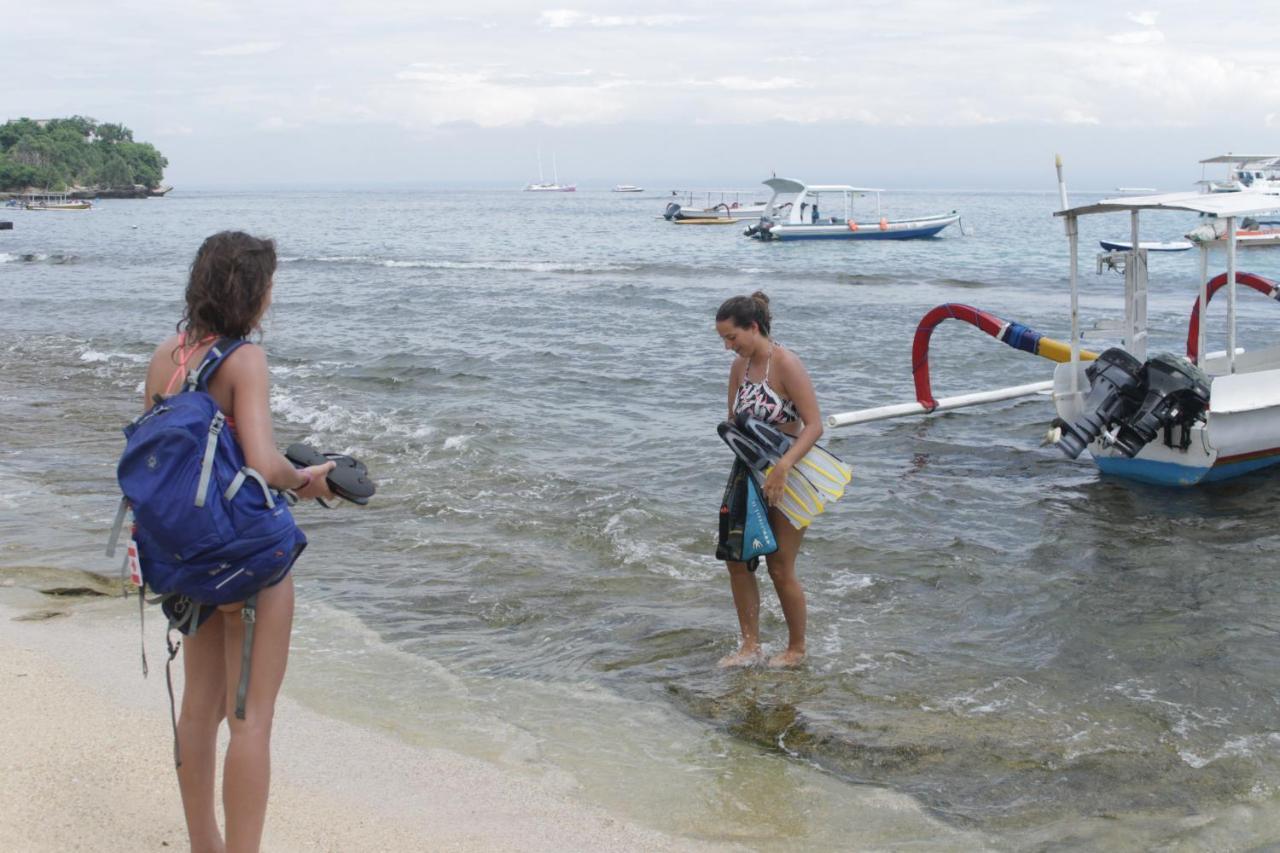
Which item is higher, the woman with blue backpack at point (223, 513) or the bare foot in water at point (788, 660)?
the woman with blue backpack at point (223, 513)

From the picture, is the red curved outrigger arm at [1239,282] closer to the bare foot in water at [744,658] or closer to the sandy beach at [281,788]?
the bare foot in water at [744,658]

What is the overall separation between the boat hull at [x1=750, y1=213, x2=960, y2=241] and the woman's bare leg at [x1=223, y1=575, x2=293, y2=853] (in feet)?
159

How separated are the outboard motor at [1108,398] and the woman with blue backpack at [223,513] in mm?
7753

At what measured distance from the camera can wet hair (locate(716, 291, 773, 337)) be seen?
18.4 ft

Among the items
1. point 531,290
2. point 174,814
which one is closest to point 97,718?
point 174,814

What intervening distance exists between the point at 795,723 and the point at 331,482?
2793 millimetres

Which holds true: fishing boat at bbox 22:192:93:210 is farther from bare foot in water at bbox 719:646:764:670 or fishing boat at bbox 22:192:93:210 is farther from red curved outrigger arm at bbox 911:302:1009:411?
bare foot in water at bbox 719:646:764:670

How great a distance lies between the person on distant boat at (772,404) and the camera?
222 inches

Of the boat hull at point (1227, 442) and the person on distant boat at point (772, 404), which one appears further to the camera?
the boat hull at point (1227, 442)

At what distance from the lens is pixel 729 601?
7.36m

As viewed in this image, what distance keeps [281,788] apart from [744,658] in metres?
2.61

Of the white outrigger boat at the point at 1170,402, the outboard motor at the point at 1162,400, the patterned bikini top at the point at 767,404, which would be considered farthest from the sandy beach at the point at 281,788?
the outboard motor at the point at 1162,400

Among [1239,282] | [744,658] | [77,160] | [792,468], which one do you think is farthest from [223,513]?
[77,160]

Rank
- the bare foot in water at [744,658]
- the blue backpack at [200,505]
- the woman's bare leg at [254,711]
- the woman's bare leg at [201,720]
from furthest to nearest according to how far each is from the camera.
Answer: the bare foot in water at [744,658], the woman's bare leg at [201,720], the woman's bare leg at [254,711], the blue backpack at [200,505]
